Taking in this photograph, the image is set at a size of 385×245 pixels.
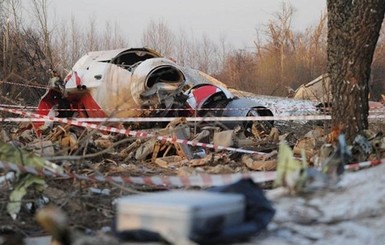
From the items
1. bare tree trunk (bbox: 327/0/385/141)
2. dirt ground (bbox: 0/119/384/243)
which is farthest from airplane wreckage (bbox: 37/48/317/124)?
dirt ground (bbox: 0/119/384/243)

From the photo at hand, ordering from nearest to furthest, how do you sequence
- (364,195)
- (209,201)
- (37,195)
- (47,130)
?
(209,201) < (364,195) < (37,195) < (47,130)

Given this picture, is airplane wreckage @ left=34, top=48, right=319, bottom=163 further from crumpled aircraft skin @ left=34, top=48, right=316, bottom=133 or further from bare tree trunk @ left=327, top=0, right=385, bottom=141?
bare tree trunk @ left=327, top=0, right=385, bottom=141

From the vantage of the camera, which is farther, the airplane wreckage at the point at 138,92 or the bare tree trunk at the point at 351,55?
the airplane wreckage at the point at 138,92

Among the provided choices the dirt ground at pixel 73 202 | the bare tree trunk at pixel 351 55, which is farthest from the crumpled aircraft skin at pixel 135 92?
the dirt ground at pixel 73 202

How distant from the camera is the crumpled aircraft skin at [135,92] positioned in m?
11.6

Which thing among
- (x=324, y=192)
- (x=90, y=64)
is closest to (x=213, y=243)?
(x=324, y=192)

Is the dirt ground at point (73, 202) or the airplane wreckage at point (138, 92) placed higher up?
the airplane wreckage at point (138, 92)

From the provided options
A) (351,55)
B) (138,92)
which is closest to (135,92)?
(138,92)

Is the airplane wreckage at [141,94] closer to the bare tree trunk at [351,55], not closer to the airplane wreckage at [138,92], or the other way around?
the airplane wreckage at [138,92]

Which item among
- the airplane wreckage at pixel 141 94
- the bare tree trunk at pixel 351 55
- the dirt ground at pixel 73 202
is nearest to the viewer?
the dirt ground at pixel 73 202

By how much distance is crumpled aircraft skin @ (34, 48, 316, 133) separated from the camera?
11.6m

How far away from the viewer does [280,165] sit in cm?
309

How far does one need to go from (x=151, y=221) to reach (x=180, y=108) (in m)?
9.81

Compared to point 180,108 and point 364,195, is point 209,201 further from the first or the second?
point 180,108
